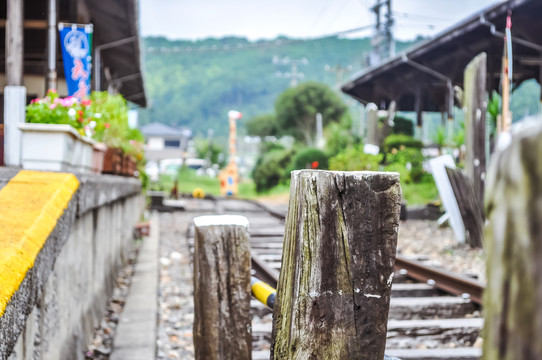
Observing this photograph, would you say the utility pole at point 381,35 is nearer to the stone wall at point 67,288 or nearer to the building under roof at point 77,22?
the building under roof at point 77,22

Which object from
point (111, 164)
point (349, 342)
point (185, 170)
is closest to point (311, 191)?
point (349, 342)

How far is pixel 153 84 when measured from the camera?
377 ft

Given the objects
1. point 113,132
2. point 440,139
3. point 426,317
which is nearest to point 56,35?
point 113,132

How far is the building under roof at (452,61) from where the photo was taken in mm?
12008

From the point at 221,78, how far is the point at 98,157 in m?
122

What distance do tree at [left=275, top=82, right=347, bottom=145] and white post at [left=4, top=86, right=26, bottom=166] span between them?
41022 mm

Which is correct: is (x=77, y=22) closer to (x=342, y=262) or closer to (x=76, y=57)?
(x=76, y=57)

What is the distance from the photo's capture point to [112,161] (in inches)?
263

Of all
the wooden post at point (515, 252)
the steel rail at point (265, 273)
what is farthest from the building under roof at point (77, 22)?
the wooden post at point (515, 252)

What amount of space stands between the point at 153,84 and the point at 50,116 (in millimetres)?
113639

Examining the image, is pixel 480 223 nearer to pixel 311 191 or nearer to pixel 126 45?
pixel 311 191

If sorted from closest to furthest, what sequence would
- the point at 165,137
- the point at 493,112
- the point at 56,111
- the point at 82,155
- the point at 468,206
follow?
1. the point at 56,111
2. the point at 82,155
3. the point at 468,206
4. the point at 493,112
5. the point at 165,137

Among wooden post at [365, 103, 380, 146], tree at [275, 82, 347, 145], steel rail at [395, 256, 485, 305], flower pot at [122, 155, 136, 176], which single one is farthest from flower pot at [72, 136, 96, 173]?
tree at [275, 82, 347, 145]

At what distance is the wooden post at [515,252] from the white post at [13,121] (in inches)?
185
